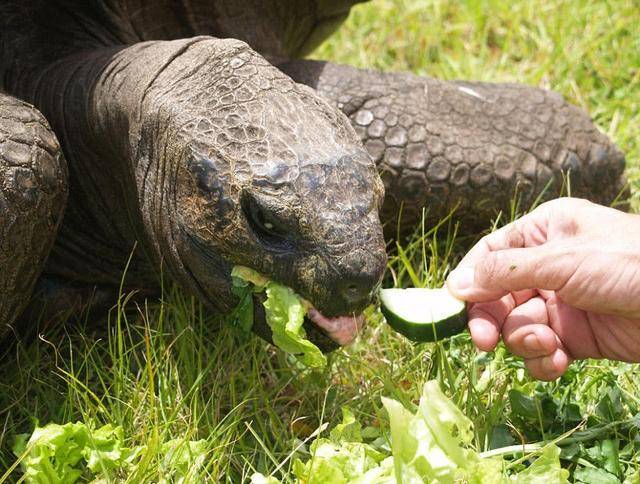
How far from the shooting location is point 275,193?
7.36 feet

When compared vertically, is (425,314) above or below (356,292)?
below

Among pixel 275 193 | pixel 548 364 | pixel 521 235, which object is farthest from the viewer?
pixel 521 235

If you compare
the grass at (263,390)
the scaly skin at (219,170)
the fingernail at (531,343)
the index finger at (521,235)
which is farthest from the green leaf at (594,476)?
the scaly skin at (219,170)

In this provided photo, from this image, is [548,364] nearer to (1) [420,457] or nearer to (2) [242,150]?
(1) [420,457]

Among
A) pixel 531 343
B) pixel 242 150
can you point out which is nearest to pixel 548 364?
pixel 531 343

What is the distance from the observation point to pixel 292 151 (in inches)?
89.5

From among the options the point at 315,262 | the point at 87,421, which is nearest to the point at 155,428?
the point at 87,421

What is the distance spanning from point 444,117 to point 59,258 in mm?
1408

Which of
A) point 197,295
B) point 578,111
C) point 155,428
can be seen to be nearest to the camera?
point 155,428

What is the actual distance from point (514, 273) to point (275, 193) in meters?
0.59

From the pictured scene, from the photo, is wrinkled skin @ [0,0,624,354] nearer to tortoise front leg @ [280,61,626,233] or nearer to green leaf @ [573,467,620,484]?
tortoise front leg @ [280,61,626,233]

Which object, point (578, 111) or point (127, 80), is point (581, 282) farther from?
point (578, 111)

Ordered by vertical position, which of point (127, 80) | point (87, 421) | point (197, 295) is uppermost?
point (127, 80)

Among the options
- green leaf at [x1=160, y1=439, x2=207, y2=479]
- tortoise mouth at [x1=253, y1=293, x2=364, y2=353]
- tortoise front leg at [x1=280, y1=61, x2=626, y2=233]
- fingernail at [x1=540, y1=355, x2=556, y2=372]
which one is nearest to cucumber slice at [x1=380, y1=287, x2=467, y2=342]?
tortoise mouth at [x1=253, y1=293, x2=364, y2=353]
